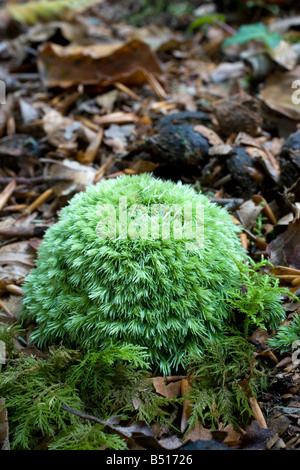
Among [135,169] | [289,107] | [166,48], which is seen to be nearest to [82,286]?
[135,169]

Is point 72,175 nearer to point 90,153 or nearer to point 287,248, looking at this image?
point 90,153

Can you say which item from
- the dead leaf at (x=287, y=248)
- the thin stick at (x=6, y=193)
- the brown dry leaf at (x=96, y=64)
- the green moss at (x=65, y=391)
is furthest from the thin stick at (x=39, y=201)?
the dead leaf at (x=287, y=248)

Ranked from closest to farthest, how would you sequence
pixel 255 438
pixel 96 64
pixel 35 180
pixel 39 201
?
pixel 255 438
pixel 39 201
pixel 35 180
pixel 96 64

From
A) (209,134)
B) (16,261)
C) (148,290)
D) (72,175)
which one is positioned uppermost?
(209,134)

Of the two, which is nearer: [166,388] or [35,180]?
[166,388]

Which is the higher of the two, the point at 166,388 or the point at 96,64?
the point at 96,64

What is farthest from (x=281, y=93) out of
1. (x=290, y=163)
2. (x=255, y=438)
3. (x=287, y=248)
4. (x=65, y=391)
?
(x=65, y=391)

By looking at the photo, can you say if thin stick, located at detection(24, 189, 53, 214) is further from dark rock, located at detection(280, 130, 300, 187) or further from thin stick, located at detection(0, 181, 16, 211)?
dark rock, located at detection(280, 130, 300, 187)
